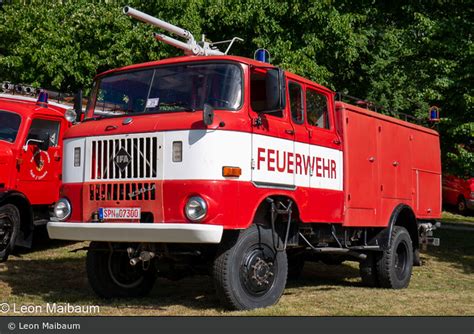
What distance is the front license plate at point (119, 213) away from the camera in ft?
23.1

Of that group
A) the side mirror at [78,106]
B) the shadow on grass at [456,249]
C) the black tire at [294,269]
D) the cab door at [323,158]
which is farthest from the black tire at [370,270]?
the side mirror at [78,106]

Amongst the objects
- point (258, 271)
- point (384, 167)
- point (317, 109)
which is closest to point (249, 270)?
point (258, 271)

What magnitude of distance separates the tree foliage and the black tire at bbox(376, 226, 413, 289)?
5.39 metres

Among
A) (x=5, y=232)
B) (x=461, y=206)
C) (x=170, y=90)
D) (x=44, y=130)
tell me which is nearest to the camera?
(x=170, y=90)

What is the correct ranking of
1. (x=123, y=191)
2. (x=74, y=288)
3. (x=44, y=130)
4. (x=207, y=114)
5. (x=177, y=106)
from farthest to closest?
1. (x=44, y=130)
2. (x=74, y=288)
3. (x=177, y=106)
4. (x=123, y=191)
5. (x=207, y=114)

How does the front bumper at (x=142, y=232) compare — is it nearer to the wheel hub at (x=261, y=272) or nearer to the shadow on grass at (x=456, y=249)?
the wheel hub at (x=261, y=272)

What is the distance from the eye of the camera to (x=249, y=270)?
23.5 ft

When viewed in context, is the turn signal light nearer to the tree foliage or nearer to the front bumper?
the front bumper

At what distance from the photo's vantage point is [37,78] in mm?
18297

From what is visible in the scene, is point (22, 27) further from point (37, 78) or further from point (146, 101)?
point (146, 101)

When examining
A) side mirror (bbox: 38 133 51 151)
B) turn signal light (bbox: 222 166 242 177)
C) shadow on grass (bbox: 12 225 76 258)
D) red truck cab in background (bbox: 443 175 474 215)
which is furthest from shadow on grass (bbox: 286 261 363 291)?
red truck cab in background (bbox: 443 175 474 215)

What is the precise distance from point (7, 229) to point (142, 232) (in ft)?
16.1

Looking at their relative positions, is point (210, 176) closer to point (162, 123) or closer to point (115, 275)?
point (162, 123)
